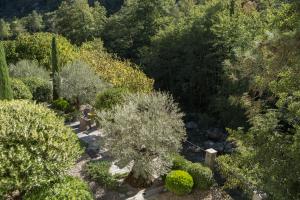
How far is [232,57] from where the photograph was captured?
78.9 ft

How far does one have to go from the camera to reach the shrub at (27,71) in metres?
24.2

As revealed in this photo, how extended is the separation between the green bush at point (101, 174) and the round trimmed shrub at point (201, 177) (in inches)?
117

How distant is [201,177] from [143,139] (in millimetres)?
2550

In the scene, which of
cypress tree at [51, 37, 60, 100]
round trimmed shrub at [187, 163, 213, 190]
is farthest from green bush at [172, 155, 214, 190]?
cypress tree at [51, 37, 60, 100]

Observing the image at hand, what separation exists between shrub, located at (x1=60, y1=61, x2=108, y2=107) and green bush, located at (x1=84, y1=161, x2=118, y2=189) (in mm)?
6130

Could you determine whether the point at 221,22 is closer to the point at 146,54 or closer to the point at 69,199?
the point at 146,54

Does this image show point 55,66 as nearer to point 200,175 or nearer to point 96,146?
point 96,146

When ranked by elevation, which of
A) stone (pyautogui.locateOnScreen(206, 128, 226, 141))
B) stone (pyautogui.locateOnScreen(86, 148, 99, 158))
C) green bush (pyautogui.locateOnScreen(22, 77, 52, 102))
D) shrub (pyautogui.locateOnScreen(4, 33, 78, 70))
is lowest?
stone (pyautogui.locateOnScreen(206, 128, 226, 141))

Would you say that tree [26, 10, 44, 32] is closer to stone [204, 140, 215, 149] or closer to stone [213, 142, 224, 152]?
stone [204, 140, 215, 149]

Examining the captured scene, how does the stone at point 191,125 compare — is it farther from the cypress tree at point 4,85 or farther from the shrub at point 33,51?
the cypress tree at point 4,85

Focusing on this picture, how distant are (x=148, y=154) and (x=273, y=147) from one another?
5.92 metres

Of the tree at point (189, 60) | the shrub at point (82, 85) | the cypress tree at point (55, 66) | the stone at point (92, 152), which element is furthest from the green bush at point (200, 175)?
the cypress tree at point (55, 66)

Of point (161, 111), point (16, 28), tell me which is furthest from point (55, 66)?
point (16, 28)

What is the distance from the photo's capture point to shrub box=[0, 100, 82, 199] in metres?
9.36
